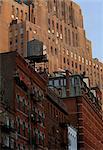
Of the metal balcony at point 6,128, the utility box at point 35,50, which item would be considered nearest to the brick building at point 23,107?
the metal balcony at point 6,128

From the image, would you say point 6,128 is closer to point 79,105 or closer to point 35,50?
point 35,50

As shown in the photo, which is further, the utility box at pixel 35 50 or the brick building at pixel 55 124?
the utility box at pixel 35 50

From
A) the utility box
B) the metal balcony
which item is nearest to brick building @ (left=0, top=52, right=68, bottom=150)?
the metal balcony

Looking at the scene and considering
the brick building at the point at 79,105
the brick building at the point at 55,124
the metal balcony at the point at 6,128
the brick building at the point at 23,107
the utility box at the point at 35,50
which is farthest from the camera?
the brick building at the point at 79,105

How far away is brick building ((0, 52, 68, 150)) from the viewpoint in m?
58.3

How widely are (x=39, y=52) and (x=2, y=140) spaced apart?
31.3 m

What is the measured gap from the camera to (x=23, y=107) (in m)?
65.2

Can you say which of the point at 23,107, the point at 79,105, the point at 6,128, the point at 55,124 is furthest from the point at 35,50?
the point at 6,128

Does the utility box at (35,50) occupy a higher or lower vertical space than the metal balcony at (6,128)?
higher

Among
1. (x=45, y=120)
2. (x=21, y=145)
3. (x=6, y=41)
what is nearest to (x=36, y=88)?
(x=45, y=120)

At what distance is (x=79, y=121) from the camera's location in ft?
332

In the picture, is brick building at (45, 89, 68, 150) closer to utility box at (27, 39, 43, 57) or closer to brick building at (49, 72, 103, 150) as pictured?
utility box at (27, 39, 43, 57)

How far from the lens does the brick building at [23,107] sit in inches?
2296

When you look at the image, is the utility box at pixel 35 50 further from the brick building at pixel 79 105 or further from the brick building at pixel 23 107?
the brick building at pixel 79 105
